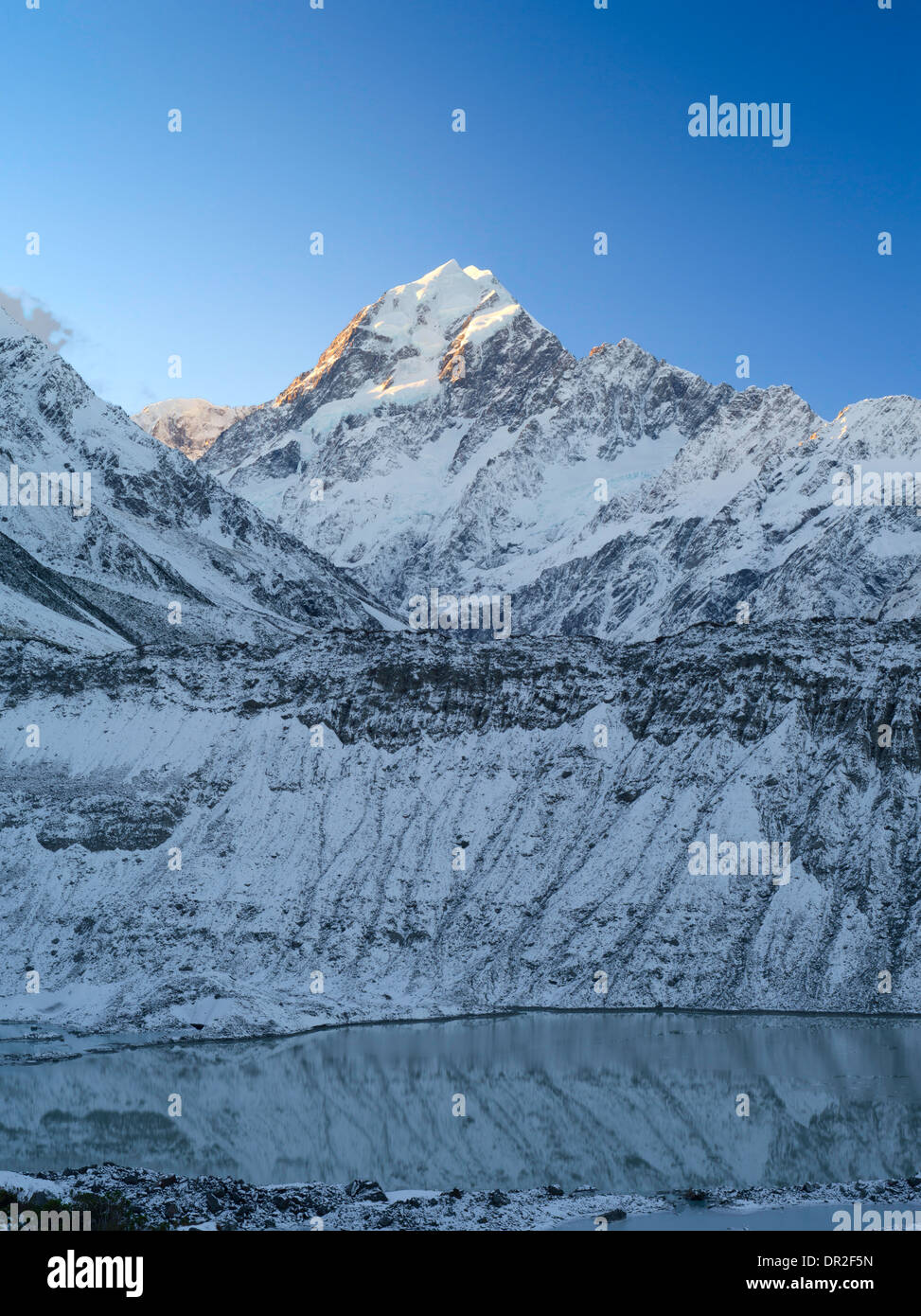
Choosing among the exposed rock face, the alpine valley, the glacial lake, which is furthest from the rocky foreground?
the exposed rock face

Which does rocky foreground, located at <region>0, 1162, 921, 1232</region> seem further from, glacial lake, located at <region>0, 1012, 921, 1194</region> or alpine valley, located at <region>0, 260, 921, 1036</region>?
alpine valley, located at <region>0, 260, 921, 1036</region>

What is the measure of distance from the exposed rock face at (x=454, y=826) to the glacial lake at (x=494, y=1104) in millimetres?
6498

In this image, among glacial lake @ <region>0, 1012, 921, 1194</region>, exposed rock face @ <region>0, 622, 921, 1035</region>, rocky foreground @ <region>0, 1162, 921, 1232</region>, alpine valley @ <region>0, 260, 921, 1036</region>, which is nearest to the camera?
rocky foreground @ <region>0, 1162, 921, 1232</region>

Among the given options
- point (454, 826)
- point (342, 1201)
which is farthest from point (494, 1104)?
point (454, 826)

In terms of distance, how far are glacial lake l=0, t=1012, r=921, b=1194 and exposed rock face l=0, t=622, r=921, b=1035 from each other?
6.50 meters

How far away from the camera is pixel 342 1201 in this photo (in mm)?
40125

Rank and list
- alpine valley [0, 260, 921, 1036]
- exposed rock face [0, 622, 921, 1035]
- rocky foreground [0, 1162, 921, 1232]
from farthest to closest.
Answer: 1. exposed rock face [0, 622, 921, 1035]
2. alpine valley [0, 260, 921, 1036]
3. rocky foreground [0, 1162, 921, 1232]

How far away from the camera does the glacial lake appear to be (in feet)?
154

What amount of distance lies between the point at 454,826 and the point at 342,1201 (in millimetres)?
54418

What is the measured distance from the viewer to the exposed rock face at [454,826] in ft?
260

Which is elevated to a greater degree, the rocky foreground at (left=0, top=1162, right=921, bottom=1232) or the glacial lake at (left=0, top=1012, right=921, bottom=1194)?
the rocky foreground at (left=0, top=1162, right=921, bottom=1232)

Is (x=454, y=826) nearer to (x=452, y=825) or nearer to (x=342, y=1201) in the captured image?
(x=452, y=825)

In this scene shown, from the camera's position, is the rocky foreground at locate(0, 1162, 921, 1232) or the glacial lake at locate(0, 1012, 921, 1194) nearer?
the rocky foreground at locate(0, 1162, 921, 1232)
